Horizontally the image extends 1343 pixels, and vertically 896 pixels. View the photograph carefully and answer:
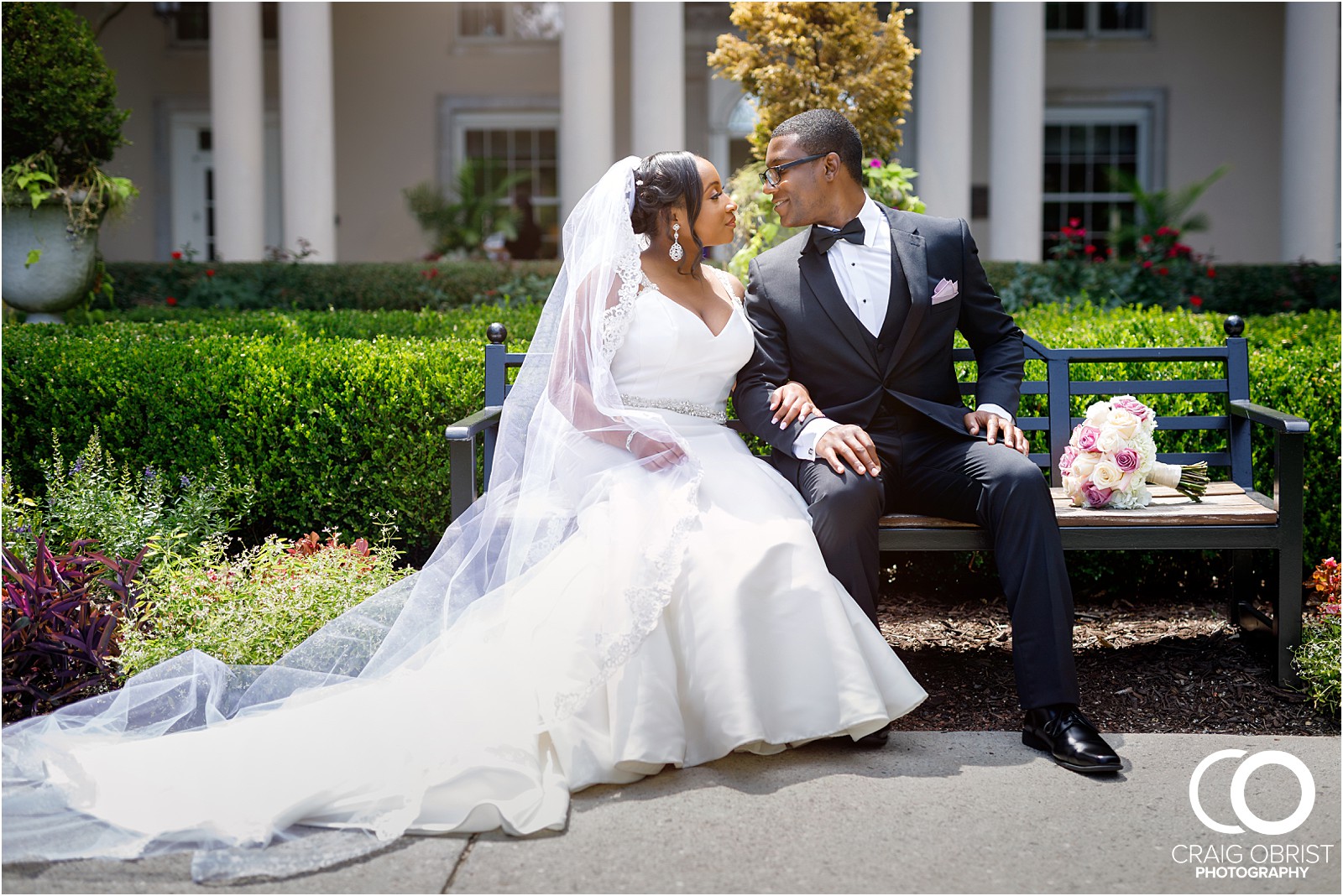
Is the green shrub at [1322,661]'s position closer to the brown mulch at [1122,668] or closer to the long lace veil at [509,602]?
the brown mulch at [1122,668]

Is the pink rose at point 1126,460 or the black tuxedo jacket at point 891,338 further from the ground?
the black tuxedo jacket at point 891,338

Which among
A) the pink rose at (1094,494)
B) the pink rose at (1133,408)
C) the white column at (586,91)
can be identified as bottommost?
the pink rose at (1094,494)

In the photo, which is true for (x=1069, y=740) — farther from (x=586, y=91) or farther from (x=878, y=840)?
(x=586, y=91)

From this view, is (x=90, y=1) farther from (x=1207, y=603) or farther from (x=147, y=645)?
(x=1207, y=603)

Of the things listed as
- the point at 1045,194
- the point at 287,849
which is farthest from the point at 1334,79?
the point at 287,849

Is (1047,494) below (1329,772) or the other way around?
the other way around

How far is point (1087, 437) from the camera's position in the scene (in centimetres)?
388

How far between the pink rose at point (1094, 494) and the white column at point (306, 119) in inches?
390

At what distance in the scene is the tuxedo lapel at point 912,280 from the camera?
13.0 ft

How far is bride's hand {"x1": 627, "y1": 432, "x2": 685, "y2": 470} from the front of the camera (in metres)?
3.68

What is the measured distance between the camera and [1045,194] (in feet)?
52.0

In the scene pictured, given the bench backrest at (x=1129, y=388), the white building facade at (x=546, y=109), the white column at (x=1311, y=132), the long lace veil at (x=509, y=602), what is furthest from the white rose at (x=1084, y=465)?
the white building facade at (x=546, y=109)

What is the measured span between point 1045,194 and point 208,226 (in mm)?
11391

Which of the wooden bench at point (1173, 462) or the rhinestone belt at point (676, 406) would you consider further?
the rhinestone belt at point (676, 406)
